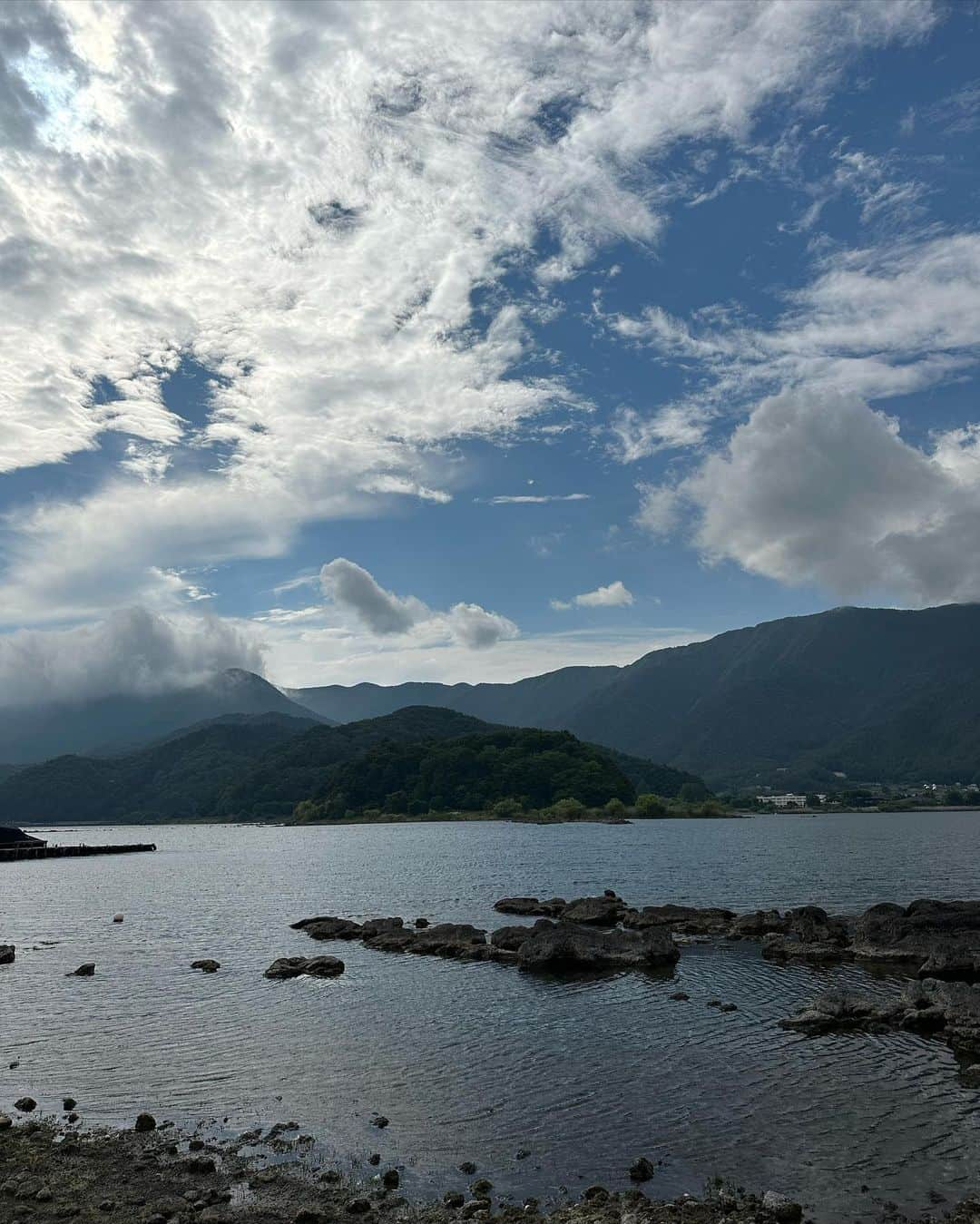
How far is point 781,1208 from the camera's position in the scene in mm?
19500

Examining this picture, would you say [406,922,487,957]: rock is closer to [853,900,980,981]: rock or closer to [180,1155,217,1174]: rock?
[853,900,980,981]: rock

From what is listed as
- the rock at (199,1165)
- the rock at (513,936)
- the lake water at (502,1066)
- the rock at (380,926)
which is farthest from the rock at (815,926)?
the rock at (199,1165)

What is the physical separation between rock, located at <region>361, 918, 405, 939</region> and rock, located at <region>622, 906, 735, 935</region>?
1761cm

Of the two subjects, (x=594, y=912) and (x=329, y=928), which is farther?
(x=594, y=912)

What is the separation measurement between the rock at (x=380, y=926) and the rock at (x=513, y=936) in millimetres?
9708

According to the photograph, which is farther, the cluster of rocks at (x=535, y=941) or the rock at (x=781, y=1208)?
the cluster of rocks at (x=535, y=941)

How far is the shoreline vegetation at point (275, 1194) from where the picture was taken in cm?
1944

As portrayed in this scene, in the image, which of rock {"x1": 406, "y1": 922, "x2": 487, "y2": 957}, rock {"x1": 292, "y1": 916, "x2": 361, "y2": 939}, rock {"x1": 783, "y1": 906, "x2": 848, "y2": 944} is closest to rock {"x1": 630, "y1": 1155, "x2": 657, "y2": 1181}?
rock {"x1": 406, "y1": 922, "x2": 487, "y2": 957}

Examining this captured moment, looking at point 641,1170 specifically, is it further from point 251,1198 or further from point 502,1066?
point 502,1066

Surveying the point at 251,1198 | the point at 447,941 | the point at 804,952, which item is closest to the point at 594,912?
the point at 447,941

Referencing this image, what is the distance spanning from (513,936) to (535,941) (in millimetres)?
5358

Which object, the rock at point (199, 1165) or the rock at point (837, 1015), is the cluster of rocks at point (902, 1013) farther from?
the rock at point (199, 1165)

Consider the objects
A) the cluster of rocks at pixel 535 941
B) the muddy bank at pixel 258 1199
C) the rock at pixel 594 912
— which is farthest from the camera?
the rock at pixel 594 912

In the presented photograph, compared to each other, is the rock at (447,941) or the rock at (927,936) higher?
the rock at (927,936)
